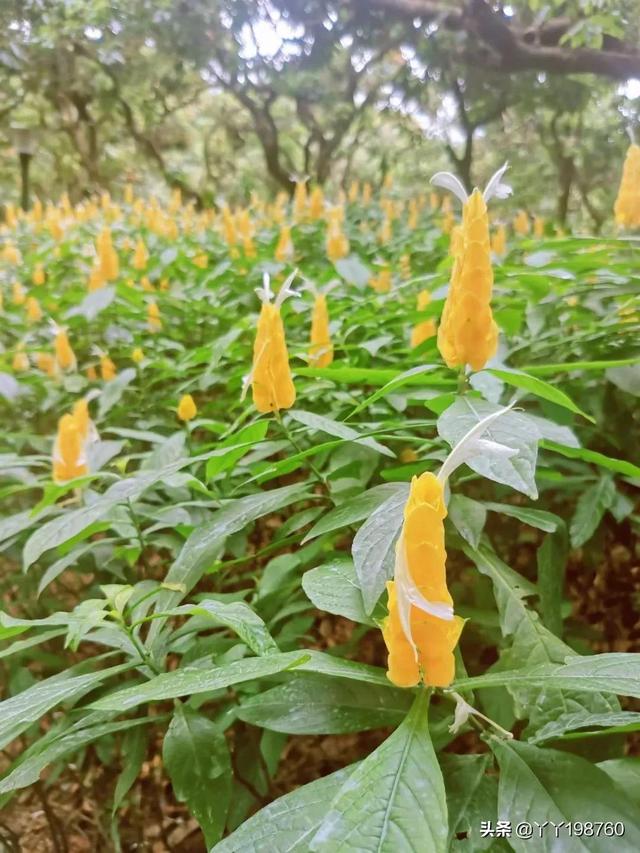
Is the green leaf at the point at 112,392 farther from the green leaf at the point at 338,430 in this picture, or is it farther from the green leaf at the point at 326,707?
the green leaf at the point at 326,707

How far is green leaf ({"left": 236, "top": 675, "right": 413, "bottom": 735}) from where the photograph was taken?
675 millimetres

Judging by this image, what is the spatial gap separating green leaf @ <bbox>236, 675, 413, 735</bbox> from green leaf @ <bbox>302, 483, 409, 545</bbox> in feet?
0.53

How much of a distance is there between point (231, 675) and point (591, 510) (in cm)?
69

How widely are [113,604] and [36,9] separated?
7427 millimetres

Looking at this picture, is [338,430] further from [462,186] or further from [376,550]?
[462,186]

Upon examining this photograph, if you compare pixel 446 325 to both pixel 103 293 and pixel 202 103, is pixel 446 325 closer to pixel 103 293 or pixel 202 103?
pixel 103 293

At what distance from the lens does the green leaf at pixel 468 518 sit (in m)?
0.78

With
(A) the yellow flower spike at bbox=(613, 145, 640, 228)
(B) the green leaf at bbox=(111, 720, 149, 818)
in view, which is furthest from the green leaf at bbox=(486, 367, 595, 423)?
(A) the yellow flower spike at bbox=(613, 145, 640, 228)

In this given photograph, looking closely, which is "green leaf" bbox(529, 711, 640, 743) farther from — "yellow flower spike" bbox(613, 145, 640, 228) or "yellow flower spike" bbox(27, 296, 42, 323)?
"yellow flower spike" bbox(27, 296, 42, 323)

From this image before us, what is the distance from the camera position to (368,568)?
0.65 m

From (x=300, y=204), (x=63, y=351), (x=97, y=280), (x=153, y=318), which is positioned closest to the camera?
(x=63, y=351)

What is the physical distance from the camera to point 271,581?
3.27 ft

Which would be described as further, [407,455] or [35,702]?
[407,455]

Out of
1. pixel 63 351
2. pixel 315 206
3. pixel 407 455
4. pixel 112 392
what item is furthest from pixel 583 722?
pixel 315 206
